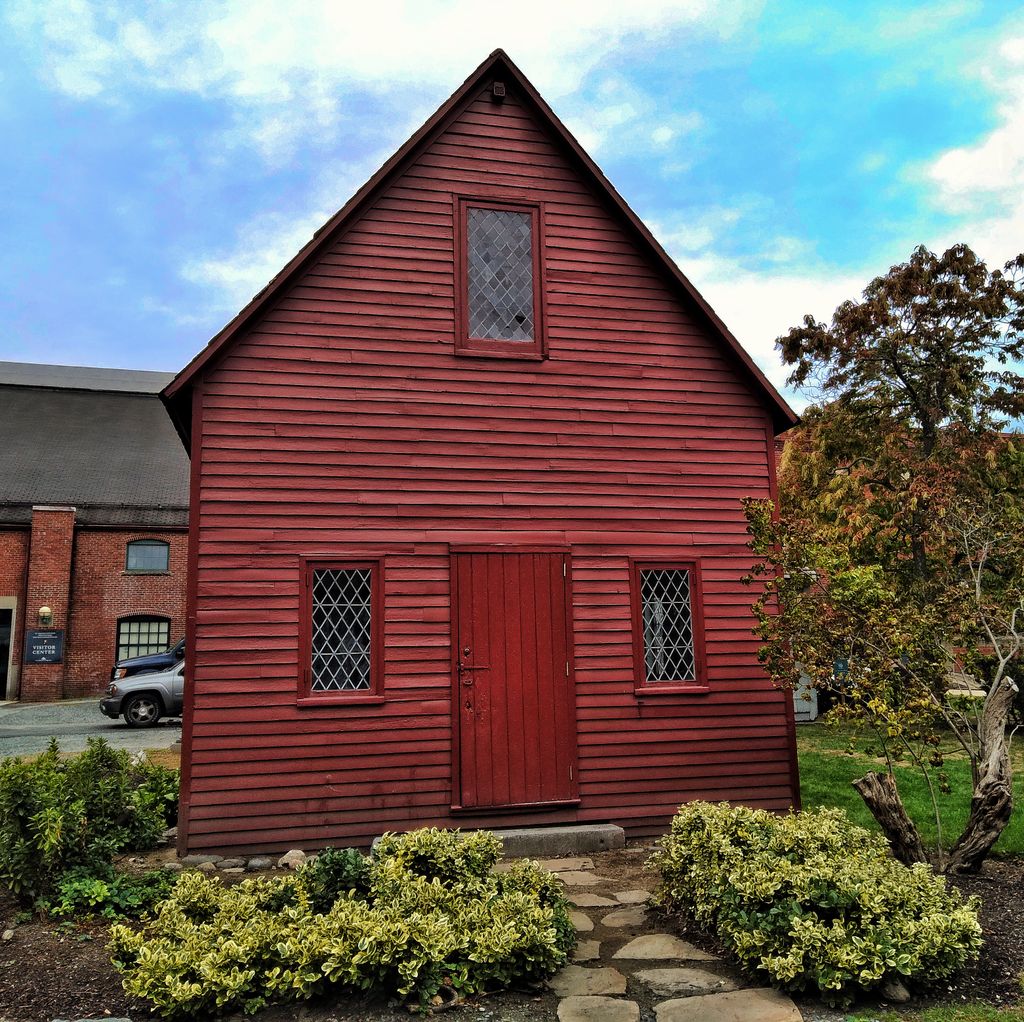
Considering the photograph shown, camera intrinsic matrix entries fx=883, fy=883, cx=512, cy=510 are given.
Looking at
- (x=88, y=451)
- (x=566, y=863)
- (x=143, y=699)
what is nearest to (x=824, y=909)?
(x=566, y=863)

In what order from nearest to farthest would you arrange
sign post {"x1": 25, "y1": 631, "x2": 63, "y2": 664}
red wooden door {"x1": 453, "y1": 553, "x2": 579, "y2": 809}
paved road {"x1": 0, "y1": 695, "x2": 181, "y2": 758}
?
red wooden door {"x1": 453, "y1": 553, "x2": 579, "y2": 809}
paved road {"x1": 0, "y1": 695, "x2": 181, "y2": 758}
sign post {"x1": 25, "y1": 631, "x2": 63, "y2": 664}

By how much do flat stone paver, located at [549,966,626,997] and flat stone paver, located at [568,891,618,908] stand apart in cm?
122

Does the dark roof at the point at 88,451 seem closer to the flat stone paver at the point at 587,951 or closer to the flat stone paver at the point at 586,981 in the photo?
the flat stone paver at the point at 587,951

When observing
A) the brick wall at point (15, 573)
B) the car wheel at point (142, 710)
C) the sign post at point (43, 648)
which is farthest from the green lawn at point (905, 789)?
the brick wall at point (15, 573)

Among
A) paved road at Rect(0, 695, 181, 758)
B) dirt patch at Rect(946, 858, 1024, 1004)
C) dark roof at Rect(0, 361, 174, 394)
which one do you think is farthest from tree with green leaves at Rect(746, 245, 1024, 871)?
dark roof at Rect(0, 361, 174, 394)

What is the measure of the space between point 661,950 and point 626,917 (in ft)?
2.28

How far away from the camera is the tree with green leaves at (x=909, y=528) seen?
22.1 ft

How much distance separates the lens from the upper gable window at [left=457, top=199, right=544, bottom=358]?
8689mm

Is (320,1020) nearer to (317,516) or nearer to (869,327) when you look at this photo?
(317,516)

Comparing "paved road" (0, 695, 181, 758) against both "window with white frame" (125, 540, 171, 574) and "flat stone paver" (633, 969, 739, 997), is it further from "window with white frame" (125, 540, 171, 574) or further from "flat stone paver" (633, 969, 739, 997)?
"flat stone paver" (633, 969, 739, 997)

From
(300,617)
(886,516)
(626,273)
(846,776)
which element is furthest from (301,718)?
(886,516)

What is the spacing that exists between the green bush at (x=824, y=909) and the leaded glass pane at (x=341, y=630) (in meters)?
3.58

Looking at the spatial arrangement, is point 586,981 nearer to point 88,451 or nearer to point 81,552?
point 81,552

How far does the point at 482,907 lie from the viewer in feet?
15.4
